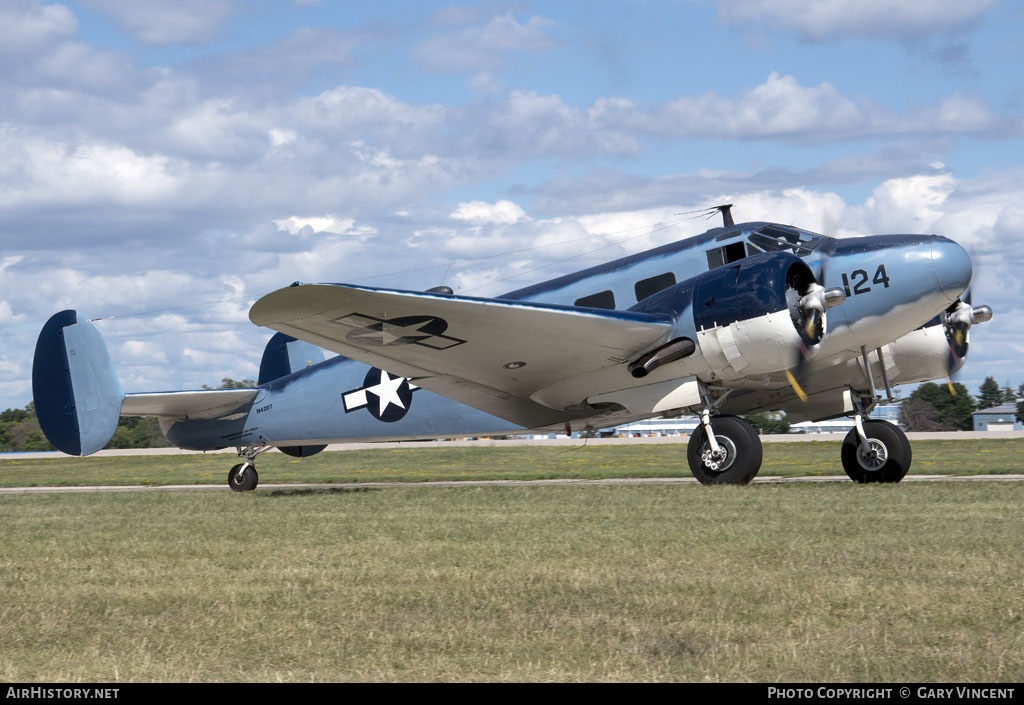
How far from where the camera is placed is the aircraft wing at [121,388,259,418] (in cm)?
1998

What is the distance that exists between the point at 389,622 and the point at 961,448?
33.9m

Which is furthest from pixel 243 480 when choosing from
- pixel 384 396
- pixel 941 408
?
pixel 941 408

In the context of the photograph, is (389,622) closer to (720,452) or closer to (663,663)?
(663,663)

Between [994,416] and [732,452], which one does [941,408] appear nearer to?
[994,416]

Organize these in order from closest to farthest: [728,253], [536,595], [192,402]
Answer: [536,595], [728,253], [192,402]

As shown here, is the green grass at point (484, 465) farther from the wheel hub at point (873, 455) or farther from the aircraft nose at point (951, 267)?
the aircraft nose at point (951, 267)

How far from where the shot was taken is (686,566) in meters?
7.45

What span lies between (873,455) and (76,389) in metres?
14.6

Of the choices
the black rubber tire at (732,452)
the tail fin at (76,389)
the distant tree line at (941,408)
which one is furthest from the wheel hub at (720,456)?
the distant tree line at (941,408)

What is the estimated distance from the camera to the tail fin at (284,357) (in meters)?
21.4

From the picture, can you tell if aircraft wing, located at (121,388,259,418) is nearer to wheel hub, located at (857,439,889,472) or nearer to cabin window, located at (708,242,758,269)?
cabin window, located at (708,242,758,269)

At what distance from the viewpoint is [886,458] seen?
15.5 m

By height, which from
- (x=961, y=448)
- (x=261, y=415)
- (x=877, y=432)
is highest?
(x=261, y=415)
